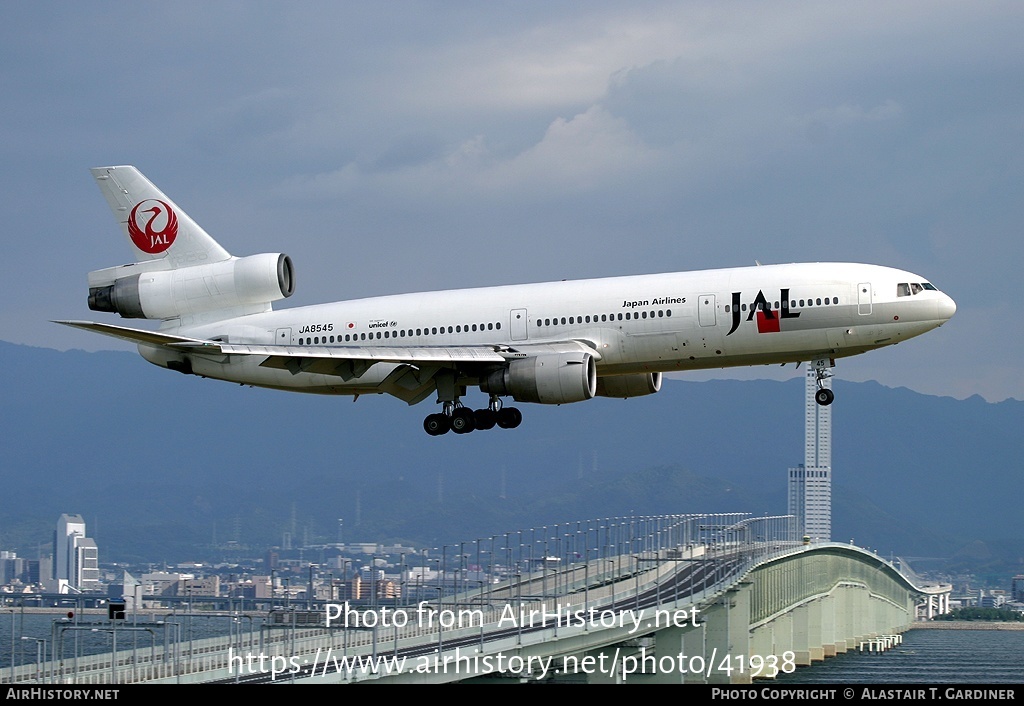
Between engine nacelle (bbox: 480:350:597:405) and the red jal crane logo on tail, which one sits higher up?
the red jal crane logo on tail

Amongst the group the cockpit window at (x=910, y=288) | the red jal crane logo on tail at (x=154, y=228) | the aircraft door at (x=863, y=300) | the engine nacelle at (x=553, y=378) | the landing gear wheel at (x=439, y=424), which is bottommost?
the landing gear wheel at (x=439, y=424)

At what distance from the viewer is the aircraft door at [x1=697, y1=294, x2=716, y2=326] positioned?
6228cm

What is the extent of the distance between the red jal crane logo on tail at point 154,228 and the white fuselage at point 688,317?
1055 cm

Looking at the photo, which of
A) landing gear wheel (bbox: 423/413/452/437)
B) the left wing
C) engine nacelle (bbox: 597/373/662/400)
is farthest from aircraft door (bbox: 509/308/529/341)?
engine nacelle (bbox: 597/373/662/400)

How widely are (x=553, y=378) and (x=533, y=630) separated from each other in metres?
19.2

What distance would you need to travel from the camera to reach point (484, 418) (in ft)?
220

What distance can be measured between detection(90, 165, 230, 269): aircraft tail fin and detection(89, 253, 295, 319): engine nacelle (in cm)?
142

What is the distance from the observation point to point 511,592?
100 metres

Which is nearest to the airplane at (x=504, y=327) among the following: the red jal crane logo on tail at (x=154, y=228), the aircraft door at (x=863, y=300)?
the aircraft door at (x=863, y=300)

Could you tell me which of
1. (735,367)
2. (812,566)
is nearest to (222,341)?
(735,367)

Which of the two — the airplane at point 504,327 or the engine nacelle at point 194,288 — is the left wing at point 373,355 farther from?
the engine nacelle at point 194,288

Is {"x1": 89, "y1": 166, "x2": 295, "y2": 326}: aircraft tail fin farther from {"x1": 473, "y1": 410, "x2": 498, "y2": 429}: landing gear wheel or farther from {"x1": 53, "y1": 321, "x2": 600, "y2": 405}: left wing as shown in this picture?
{"x1": 473, "y1": 410, "x2": 498, "y2": 429}: landing gear wheel

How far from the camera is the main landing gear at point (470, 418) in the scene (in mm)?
66938
